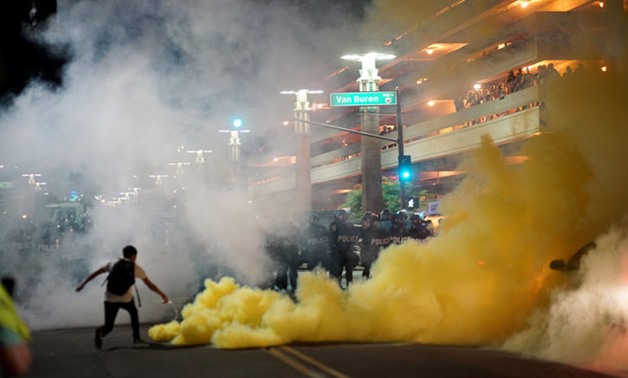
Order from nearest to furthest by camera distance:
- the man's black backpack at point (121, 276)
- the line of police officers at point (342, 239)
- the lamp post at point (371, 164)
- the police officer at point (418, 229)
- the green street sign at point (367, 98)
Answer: the man's black backpack at point (121, 276) → the line of police officers at point (342, 239) → the police officer at point (418, 229) → the green street sign at point (367, 98) → the lamp post at point (371, 164)

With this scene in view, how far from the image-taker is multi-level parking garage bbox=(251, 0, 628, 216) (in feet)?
42.5

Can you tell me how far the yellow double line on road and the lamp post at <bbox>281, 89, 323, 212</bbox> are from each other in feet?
42.3

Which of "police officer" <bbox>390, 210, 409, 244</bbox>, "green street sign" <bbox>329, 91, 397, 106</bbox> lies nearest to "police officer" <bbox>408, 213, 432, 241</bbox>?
"police officer" <bbox>390, 210, 409, 244</bbox>

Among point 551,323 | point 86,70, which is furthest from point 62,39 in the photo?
point 551,323

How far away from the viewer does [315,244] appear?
18.2 m

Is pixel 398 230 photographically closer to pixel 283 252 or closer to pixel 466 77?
pixel 283 252

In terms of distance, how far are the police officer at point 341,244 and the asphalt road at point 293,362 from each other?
6563 millimetres

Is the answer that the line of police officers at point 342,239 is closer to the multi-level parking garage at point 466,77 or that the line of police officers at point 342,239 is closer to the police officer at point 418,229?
the police officer at point 418,229

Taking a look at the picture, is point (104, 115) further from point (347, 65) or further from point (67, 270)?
point (347, 65)

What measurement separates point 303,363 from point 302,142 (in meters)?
23.7

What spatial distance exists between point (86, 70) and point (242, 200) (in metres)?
4.56

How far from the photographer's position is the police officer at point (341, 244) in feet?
59.7

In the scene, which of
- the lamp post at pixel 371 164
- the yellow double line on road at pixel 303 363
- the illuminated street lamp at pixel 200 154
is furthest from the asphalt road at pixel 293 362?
the lamp post at pixel 371 164

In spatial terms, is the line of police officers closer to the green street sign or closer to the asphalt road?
the asphalt road
